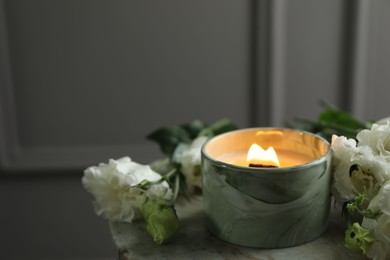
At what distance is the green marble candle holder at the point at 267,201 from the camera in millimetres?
473

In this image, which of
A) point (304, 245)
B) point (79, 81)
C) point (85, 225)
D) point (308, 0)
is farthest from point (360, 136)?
point (85, 225)

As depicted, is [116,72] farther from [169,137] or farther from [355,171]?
[355,171]

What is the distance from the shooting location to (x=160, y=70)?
1084mm

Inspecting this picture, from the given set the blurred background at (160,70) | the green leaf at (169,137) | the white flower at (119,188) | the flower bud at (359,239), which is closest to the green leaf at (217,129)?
Answer: the green leaf at (169,137)

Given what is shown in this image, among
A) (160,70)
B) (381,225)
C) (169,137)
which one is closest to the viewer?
(381,225)

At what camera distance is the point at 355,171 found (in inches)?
19.5

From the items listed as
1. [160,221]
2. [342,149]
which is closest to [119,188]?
[160,221]

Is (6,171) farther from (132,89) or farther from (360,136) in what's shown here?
(360,136)

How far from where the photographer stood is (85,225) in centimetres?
120

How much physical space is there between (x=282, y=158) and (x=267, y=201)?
0.11 m

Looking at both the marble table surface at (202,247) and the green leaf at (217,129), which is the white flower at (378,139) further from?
the green leaf at (217,129)

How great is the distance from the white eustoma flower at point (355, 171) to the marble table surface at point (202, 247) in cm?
4

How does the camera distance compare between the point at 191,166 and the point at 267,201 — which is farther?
the point at 191,166

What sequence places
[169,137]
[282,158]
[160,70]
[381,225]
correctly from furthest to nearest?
[160,70] < [169,137] < [282,158] < [381,225]
